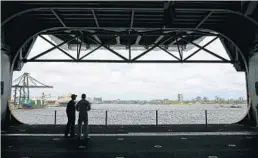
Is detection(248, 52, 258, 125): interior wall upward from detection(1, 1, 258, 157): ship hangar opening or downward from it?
downward

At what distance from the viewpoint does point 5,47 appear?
15.2 m

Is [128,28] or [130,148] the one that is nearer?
[130,148]

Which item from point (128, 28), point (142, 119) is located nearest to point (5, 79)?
point (128, 28)

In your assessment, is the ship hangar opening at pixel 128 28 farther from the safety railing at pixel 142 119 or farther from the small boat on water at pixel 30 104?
the small boat on water at pixel 30 104

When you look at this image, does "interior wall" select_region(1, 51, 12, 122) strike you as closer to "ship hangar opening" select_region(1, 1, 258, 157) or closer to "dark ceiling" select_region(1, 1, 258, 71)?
"ship hangar opening" select_region(1, 1, 258, 157)

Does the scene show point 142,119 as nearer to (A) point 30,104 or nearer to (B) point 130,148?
(B) point 130,148

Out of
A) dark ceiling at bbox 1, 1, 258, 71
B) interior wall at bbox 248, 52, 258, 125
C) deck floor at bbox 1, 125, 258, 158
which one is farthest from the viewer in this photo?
interior wall at bbox 248, 52, 258, 125

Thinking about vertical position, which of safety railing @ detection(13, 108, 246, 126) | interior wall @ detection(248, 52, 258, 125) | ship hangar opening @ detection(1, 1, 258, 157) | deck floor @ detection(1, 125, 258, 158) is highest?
ship hangar opening @ detection(1, 1, 258, 157)

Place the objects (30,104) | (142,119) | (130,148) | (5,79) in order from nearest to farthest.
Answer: (130,148) < (5,79) < (142,119) < (30,104)

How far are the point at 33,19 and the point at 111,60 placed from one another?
18.9 feet

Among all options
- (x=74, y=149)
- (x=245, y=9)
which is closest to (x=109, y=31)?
(x=245, y=9)

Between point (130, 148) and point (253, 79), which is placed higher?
point (253, 79)

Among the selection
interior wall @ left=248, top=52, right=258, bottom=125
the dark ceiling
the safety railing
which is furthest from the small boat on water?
interior wall @ left=248, top=52, right=258, bottom=125

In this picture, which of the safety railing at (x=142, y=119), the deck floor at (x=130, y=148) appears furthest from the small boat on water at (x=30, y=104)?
the deck floor at (x=130, y=148)
